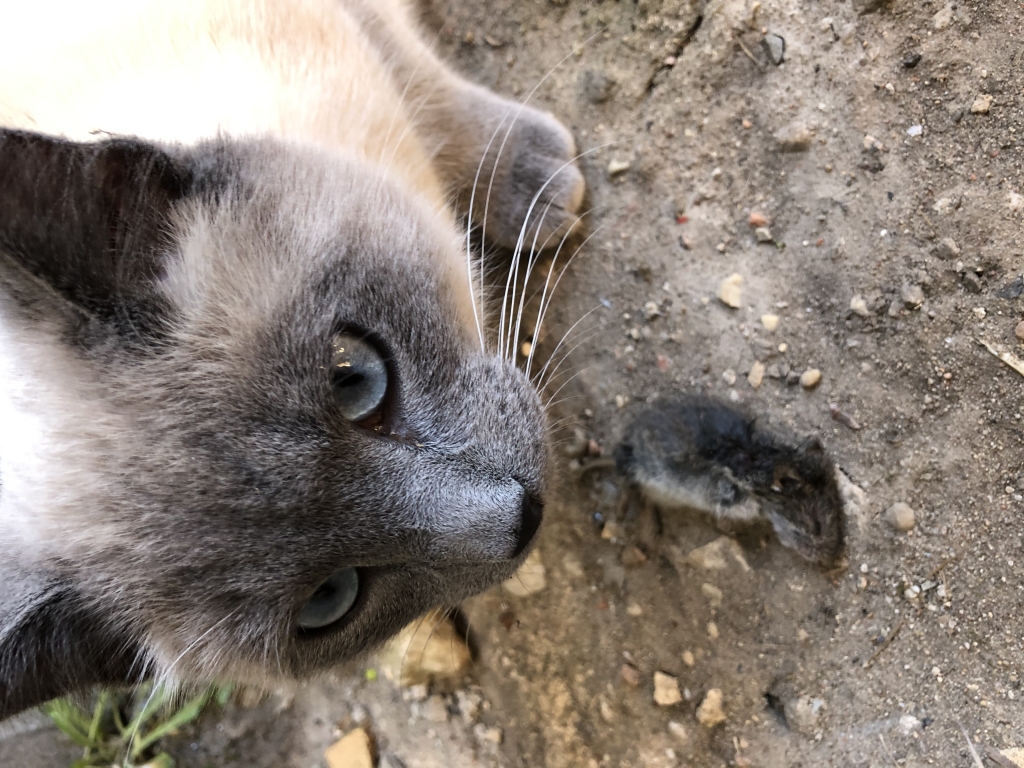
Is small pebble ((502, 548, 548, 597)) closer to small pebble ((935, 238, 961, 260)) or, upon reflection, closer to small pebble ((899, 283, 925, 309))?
small pebble ((899, 283, 925, 309))

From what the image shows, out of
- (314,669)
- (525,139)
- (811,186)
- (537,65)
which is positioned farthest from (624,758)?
(537,65)

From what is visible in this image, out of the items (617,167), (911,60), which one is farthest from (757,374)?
(911,60)

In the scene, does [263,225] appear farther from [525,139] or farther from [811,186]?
[811,186]

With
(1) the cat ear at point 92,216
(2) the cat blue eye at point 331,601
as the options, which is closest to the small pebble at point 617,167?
(1) the cat ear at point 92,216

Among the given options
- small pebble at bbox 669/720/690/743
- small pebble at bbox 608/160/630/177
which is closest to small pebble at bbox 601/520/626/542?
small pebble at bbox 669/720/690/743

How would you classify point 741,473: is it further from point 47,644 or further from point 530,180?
point 47,644

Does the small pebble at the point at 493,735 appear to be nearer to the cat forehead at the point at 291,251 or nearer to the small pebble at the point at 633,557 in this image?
the small pebble at the point at 633,557
